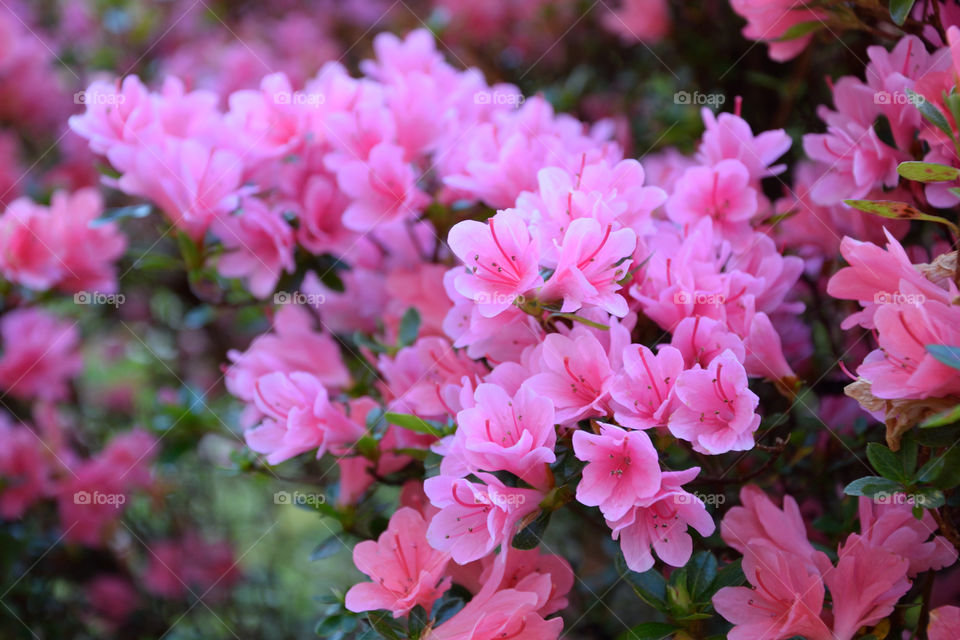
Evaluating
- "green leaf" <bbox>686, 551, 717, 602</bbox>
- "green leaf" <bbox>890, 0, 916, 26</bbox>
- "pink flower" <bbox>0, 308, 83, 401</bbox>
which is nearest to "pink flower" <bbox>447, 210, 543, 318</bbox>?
"green leaf" <bbox>686, 551, 717, 602</bbox>

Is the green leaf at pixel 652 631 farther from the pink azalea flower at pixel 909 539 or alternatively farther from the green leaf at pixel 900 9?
the green leaf at pixel 900 9

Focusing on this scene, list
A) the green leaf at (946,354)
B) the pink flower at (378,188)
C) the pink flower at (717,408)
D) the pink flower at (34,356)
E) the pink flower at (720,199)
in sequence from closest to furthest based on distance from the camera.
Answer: the green leaf at (946,354)
the pink flower at (717,408)
the pink flower at (720,199)
the pink flower at (378,188)
the pink flower at (34,356)

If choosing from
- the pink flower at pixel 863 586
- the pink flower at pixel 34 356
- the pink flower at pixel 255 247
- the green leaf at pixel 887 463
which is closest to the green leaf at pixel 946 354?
the green leaf at pixel 887 463

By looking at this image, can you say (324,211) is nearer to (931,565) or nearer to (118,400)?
(931,565)

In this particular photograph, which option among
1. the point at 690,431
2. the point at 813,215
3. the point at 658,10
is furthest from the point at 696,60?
the point at 690,431

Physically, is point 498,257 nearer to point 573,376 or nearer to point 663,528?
point 573,376

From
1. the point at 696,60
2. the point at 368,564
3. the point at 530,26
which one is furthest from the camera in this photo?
the point at 530,26

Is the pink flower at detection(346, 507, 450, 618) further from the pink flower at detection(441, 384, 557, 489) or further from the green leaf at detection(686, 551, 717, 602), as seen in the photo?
the green leaf at detection(686, 551, 717, 602)

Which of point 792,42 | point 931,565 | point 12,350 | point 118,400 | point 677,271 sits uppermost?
point 792,42
